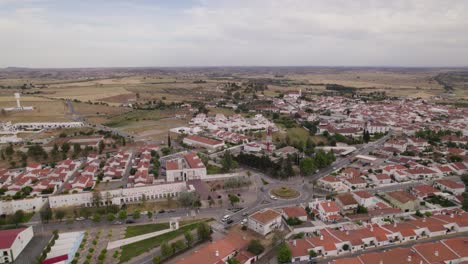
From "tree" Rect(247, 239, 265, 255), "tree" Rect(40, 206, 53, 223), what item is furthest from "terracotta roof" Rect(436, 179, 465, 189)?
"tree" Rect(40, 206, 53, 223)

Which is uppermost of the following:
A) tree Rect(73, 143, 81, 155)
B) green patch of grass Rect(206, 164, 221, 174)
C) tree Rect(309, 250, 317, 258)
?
tree Rect(73, 143, 81, 155)

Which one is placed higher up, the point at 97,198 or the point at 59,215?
the point at 97,198

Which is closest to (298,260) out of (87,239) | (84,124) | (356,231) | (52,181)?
(356,231)

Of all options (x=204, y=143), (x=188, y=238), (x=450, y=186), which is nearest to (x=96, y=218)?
(x=188, y=238)

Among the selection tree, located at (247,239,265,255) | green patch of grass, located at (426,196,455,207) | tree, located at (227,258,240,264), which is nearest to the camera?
tree, located at (227,258,240,264)

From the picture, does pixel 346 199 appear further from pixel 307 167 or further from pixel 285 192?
pixel 307 167

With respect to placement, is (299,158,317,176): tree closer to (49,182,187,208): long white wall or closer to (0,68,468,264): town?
(0,68,468,264): town

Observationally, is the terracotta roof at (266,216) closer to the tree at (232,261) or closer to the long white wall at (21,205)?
the tree at (232,261)

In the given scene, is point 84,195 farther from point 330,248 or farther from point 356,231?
point 356,231
